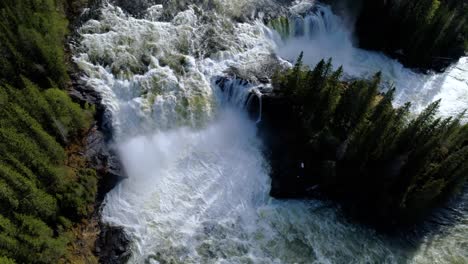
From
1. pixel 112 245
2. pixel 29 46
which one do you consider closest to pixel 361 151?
pixel 112 245

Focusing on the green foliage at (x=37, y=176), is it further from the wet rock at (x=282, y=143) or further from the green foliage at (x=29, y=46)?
the wet rock at (x=282, y=143)

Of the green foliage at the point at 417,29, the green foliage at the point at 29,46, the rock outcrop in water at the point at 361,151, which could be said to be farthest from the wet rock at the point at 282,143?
the green foliage at the point at 417,29

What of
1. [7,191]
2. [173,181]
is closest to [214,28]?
[173,181]

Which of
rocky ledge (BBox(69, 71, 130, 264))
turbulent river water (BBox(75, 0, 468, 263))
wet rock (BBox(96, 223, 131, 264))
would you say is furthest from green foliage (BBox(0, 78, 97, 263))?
turbulent river water (BBox(75, 0, 468, 263))

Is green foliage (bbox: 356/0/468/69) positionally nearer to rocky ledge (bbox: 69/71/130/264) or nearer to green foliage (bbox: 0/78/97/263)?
rocky ledge (bbox: 69/71/130/264)

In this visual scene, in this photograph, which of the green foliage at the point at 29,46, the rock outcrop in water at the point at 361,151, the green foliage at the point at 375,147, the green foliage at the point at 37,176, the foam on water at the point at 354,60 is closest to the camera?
the green foliage at the point at 37,176

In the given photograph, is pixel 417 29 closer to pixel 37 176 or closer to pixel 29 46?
pixel 29 46

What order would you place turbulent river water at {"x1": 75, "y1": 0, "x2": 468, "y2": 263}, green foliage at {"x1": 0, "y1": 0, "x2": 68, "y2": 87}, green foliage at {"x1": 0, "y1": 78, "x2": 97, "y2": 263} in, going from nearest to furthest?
green foliage at {"x1": 0, "y1": 78, "x2": 97, "y2": 263}, green foliage at {"x1": 0, "y1": 0, "x2": 68, "y2": 87}, turbulent river water at {"x1": 75, "y1": 0, "x2": 468, "y2": 263}
